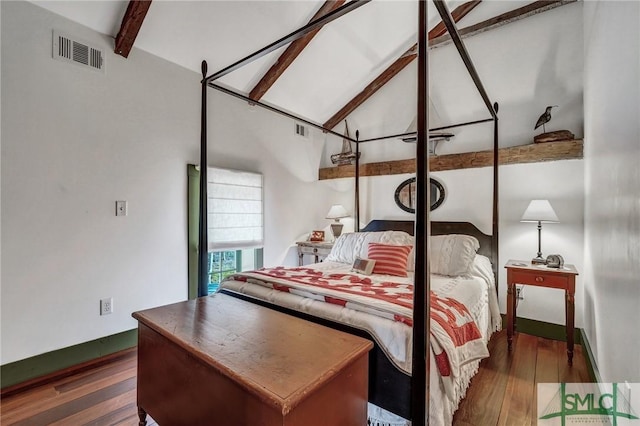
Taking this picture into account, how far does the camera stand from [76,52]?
2.28 meters

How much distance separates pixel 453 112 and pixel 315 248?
236 cm

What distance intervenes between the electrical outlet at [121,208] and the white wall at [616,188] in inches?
126

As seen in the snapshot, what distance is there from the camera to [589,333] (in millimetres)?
2320

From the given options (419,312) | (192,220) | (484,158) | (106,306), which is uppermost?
(484,158)

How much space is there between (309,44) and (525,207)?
2.83 metres

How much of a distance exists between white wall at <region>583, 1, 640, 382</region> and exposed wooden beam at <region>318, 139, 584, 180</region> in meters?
0.64

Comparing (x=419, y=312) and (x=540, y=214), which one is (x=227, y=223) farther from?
(x=540, y=214)

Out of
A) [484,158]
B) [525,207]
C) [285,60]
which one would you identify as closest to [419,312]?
[525,207]

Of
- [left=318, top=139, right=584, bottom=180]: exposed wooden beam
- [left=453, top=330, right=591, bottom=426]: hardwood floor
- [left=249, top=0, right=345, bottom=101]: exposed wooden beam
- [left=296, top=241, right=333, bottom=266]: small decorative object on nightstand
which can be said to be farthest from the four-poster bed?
[left=296, top=241, right=333, bottom=266]: small decorative object on nightstand

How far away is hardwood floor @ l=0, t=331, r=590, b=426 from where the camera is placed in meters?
1.69

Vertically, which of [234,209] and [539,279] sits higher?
[234,209]

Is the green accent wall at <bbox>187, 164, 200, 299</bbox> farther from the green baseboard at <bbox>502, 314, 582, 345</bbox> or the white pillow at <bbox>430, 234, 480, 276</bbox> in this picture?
the green baseboard at <bbox>502, 314, 582, 345</bbox>

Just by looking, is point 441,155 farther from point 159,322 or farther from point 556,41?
point 159,322

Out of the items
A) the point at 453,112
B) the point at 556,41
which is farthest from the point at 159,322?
the point at 556,41
